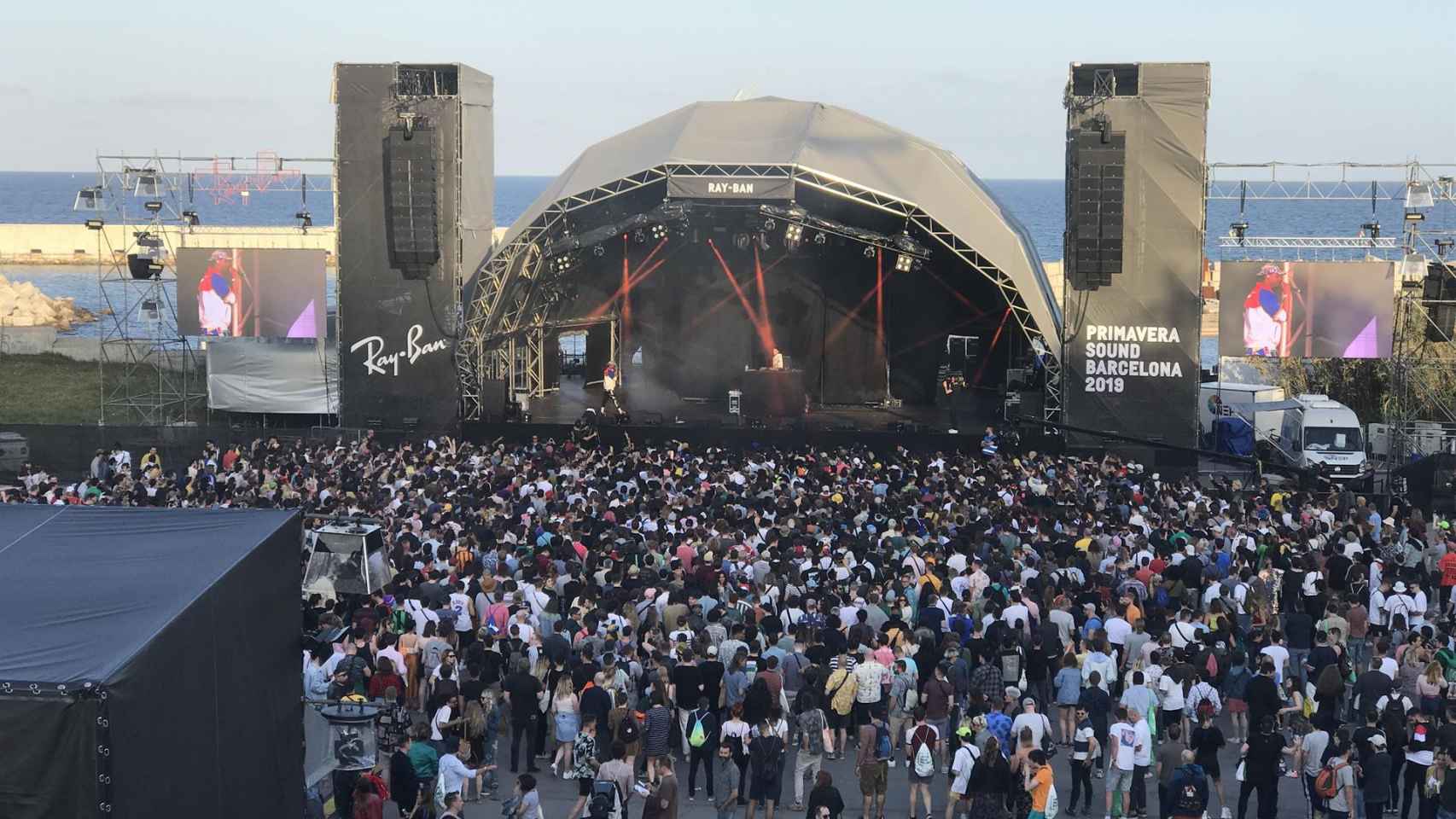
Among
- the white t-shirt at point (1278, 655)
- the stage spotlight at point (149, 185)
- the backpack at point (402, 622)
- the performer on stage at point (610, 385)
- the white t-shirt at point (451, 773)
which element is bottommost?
the white t-shirt at point (451, 773)

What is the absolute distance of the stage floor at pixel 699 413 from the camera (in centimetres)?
3041

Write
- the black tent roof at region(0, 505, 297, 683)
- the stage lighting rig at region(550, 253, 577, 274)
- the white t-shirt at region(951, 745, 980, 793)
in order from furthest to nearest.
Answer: the stage lighting rig at region(550, 253, 577, 274), the white t-shirt at region(951, 745, 980, 793), the black tent roof at region(0, 505, 297, 683)

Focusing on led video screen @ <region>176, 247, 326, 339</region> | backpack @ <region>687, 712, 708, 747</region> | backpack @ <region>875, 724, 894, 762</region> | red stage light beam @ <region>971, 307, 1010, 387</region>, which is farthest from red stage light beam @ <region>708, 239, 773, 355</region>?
backpack @ <region>875, 724, 894, 762</region>

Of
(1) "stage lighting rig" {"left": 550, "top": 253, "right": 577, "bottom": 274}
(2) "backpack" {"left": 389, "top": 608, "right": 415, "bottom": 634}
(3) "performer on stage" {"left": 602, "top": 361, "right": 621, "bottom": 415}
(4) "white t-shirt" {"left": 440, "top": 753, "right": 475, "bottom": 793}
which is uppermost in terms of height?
(1) "stage lighting rig" {"left": 550, "top": 253, "right": 577, "bottom": 274}

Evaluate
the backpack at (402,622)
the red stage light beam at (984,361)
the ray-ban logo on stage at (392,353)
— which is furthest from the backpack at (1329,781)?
the red stage light beam at (984,361)

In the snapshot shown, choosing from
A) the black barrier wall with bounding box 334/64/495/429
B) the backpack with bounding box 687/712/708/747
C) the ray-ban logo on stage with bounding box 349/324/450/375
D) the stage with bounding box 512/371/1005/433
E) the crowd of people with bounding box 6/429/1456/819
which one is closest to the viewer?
the crowd of people with bounding box 6/429/1456/819

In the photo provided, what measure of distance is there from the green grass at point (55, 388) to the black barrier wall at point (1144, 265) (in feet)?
63.2

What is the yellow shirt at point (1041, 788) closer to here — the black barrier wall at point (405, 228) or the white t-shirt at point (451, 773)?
the white t-shirt at point (451, 773)

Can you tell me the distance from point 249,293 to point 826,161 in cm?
1102

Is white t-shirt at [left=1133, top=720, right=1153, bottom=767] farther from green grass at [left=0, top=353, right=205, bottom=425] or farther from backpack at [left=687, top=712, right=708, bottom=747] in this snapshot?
green grass at [left=0, top=353, right=205, bottom=425]

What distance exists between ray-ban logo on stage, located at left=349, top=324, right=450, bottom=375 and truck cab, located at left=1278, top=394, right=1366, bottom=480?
1563 centimetres

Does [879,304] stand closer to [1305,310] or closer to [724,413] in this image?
[724,413]

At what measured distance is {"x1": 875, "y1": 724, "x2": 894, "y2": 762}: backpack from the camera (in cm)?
1201

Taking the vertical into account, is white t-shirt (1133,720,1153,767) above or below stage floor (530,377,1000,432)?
below
